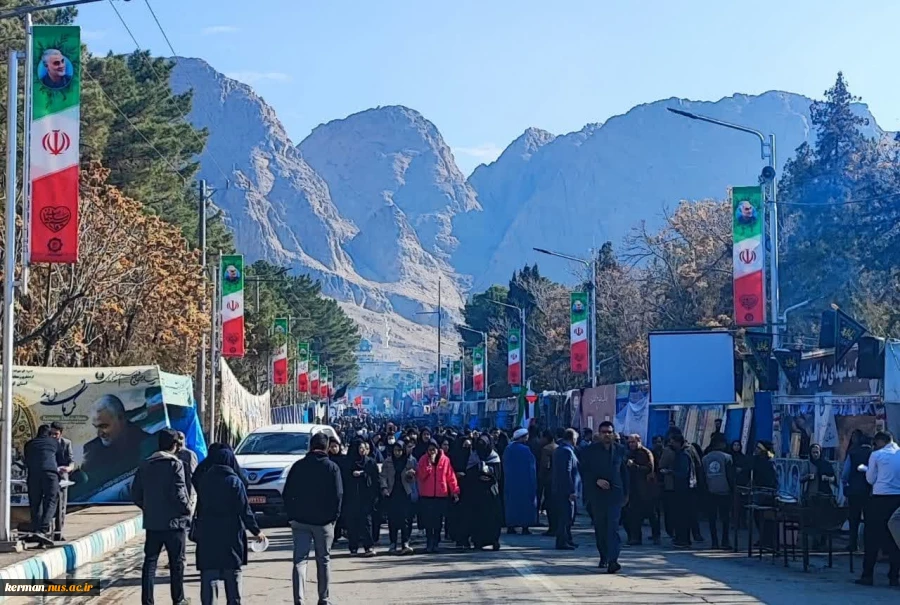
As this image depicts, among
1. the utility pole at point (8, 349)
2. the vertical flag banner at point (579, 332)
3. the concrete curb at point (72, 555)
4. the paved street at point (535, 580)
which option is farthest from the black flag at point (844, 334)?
the vertical flag banner at point (579, 332)

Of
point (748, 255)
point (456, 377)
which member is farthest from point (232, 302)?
point (456, 377)

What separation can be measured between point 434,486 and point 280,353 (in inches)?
2287

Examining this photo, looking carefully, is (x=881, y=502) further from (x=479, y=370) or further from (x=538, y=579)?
(x=479, y=370)

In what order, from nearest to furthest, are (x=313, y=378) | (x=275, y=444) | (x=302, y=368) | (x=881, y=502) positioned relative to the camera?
1. (x=881, y=502)
2. (x=275, y=444)
3. (x=302, y=368)
4. (x=313, y=378)

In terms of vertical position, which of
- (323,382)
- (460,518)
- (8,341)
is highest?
(8,341)

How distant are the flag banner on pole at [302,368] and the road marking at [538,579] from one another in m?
69.7

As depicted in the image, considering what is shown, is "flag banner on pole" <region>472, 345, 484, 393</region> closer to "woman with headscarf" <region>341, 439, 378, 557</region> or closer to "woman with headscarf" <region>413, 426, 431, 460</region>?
"woman with headscarf" <region>413, 426, 431, 460</region>

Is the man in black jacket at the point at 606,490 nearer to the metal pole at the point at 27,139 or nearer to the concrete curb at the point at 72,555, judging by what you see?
the concrete curb at the point at 72,555

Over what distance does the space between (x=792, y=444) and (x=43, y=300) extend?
21118 mm

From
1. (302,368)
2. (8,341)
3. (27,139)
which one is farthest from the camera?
(302,368)

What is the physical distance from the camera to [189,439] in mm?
27250

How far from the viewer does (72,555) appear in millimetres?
17953

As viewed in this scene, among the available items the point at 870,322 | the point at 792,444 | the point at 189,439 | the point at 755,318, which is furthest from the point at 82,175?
the point at 870,322

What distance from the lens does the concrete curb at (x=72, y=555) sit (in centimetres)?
1552
